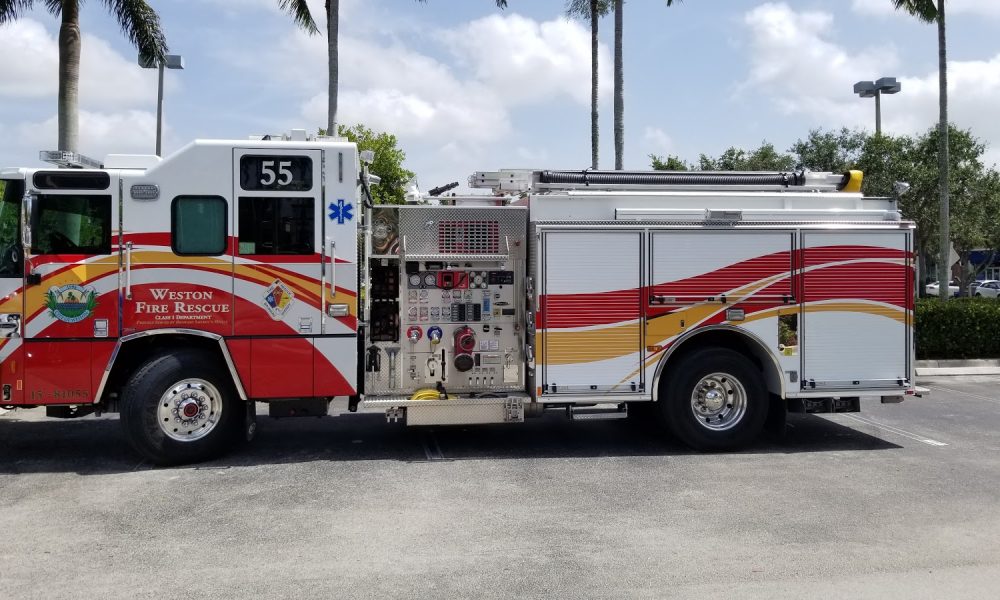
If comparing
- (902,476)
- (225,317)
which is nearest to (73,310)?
(225,317)

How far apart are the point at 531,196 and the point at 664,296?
5.65ft

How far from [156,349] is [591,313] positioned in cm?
427

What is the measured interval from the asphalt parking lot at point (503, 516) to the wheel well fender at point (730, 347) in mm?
743

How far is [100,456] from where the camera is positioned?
8344 millimetres

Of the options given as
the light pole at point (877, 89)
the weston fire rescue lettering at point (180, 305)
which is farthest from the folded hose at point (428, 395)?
the light pole at point (877, 89)

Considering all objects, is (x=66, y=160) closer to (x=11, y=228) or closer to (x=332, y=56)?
(x=11, y=228)

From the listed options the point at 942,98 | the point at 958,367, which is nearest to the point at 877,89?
the point at 942,98

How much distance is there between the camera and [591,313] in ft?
27.6

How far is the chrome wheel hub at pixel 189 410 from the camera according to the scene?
305 inches

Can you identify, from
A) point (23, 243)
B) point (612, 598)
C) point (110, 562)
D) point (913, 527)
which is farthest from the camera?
point (23, 243)

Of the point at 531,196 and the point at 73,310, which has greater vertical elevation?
the point at 531,196

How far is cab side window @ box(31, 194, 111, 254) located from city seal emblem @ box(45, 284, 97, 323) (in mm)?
353

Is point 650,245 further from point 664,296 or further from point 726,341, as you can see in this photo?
point 726,341

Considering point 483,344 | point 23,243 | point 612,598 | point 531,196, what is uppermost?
point 531,196
